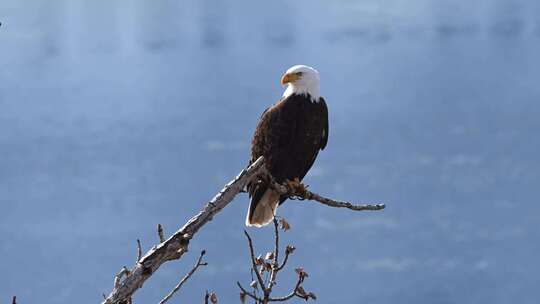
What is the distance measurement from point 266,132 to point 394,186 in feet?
Answer: 359

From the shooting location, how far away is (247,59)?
538 feet

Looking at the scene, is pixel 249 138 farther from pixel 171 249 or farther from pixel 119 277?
pixel 119 277

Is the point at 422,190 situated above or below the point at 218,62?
below

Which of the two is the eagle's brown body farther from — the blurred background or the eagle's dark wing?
the blurred background

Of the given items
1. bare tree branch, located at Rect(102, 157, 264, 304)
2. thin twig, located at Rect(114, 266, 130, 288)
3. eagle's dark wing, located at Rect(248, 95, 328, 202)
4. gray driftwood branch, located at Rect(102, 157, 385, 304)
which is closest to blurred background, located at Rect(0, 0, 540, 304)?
eagle's dark wing, located at Rect(248, 95, 328, 202)

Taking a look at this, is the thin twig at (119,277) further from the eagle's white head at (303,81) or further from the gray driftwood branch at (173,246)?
the eagle's white head at (303,81)

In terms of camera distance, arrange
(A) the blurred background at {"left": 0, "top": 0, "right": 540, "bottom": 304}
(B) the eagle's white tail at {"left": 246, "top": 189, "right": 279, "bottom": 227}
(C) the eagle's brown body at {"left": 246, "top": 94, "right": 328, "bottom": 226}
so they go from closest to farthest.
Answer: (C) the eagle's brown body at {"left": 246, "top": 94, "right": 328, "bottom": 226} → (B) the eagle's white tail at {"left": 246, "top": 189, "right": 279, "bottom": 227} → (A) the blurred background at {"left": 0, "top": 0, "right": 540, "bottom": 304}

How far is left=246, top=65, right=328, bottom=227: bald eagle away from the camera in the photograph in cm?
924

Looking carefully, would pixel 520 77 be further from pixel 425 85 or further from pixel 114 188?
pixel 114 188

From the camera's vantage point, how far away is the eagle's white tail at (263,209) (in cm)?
934

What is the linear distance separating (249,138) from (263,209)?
106766 mm

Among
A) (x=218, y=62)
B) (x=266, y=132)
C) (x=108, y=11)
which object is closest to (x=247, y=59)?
(x=218, y=62)

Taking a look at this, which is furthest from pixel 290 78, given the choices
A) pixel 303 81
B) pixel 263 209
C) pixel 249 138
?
pixel 249 138

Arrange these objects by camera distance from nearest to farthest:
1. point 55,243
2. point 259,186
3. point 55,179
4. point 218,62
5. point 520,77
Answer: point 259,186, point 55,243, point 55,179, point 520,77, point 218,62
